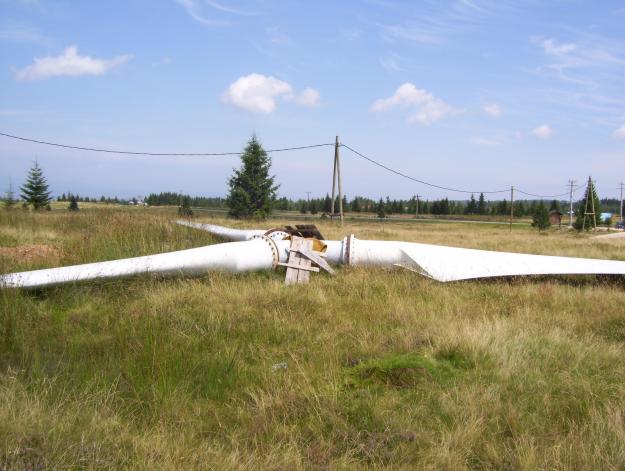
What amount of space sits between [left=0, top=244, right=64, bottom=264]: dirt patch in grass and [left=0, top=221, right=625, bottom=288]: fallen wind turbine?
1572mm

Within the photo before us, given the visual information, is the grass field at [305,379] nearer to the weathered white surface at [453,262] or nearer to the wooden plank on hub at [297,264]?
the wooden plank on hub at [297,264]

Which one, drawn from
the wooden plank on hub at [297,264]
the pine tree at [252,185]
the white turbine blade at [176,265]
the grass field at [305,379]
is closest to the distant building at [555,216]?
the pine tree at [252,185]

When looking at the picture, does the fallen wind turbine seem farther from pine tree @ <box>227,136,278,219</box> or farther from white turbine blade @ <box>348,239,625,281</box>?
pine tree @ <box>227,136,278,219</box>

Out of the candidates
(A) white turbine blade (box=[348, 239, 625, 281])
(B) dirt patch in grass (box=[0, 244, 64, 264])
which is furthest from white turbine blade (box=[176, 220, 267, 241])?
(B) dirt patch in grass (box=[0, 244, 64, 264])

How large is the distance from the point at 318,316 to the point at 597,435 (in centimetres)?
297

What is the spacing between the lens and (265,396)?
3.15 m

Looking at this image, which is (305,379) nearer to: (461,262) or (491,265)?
(461,262)

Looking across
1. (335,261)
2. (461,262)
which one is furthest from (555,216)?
(335,261)

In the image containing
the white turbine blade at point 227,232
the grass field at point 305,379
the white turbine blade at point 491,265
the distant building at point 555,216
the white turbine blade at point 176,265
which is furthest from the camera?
the distant building at point 555,216

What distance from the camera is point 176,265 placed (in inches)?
267

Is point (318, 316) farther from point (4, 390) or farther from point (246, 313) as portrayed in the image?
point (4, 390)

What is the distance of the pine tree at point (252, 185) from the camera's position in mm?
36000

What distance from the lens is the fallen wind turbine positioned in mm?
6625

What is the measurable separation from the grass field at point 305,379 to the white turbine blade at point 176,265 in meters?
0.17
